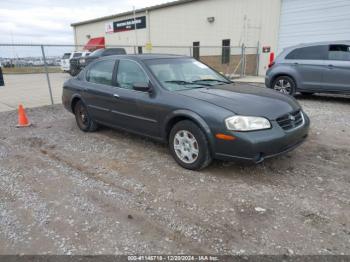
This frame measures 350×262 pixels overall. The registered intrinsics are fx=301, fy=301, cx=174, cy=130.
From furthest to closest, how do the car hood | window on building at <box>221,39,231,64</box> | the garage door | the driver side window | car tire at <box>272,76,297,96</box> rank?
window on building at <box>221,39,231,64</box> → the garage door → car tire at <box>272,76,297,96</box> → the driver side window → the car hood

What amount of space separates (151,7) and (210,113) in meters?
23.9

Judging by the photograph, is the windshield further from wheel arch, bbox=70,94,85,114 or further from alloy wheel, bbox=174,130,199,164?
wheel arch, bbox=70,94,85,114

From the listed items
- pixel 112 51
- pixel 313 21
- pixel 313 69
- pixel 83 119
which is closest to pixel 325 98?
pixel 313 69

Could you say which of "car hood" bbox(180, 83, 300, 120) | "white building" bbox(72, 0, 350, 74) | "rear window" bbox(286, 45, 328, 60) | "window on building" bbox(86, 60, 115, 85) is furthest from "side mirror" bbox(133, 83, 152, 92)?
"white building" bbox(72, 0, 350, 74)

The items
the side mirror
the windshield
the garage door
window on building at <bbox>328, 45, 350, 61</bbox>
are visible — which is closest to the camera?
the side mirror

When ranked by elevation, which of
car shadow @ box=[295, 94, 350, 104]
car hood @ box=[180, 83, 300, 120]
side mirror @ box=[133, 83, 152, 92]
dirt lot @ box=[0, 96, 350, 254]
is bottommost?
car shadow @ box=[295, 94, 350, 104]

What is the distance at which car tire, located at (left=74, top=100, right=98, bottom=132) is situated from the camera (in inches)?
237

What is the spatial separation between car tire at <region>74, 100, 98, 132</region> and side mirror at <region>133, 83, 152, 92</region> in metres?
1.84

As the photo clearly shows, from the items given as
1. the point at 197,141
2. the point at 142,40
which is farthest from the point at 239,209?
the point at 142,40

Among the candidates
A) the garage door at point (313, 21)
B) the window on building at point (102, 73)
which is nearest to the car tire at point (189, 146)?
the window on building at point (102, 73)

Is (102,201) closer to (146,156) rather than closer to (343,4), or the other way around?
(146,156)

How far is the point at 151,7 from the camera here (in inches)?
993

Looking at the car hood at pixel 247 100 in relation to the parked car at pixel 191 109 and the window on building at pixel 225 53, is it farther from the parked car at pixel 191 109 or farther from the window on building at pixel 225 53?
the window on building at pixel 225 53

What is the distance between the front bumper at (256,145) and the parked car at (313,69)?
5.62 m
